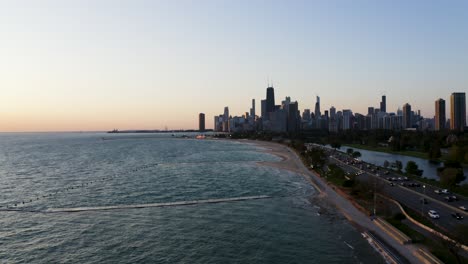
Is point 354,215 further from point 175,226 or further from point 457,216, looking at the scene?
point 175,226

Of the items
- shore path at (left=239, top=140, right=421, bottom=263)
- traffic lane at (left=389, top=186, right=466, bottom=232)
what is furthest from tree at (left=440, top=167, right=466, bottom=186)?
shore path at (left=239, top=140, right=421, bottom=263)

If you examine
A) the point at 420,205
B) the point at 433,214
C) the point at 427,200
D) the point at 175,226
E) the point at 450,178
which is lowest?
the point at 175,226

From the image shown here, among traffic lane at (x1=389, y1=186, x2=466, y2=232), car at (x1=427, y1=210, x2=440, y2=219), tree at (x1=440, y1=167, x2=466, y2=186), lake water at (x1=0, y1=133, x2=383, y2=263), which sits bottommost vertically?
lake water at (x1=0, y1=133, x2=383, y2=263)

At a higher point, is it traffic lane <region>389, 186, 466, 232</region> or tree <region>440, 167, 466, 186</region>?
tree <region>440, 167, 466, 186</region>

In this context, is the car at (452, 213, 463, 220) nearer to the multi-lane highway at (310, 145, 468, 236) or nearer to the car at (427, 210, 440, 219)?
the multi-lane highway at (310, 145, 468, 236)

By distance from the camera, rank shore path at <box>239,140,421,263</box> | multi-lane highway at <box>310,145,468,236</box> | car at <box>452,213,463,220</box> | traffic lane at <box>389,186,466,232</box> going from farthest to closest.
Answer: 1. car at <box>452,213,463,220</box>
2. multi-lane highway at <box>310,145,468,236</box>
3. traffic lane at <box>389,186,466,232</box>
4. shore path at <box>239,140,421,263</box>

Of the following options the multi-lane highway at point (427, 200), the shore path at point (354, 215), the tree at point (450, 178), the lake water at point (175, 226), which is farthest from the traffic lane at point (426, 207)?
the lake water at point (175, 226)

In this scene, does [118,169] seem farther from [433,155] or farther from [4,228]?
[433,155]

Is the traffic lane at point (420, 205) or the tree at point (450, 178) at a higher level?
the tree at point (450, 178)

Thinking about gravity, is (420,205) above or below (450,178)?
below

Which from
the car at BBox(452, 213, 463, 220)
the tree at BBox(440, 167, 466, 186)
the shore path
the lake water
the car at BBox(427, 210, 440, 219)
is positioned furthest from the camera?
the tree at BBox(440, 167, 466, 186)

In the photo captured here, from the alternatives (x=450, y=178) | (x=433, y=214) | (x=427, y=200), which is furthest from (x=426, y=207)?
(x=450, y=178)

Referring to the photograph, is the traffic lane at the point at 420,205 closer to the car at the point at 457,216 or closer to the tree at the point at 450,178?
the car at the point at 457,216
